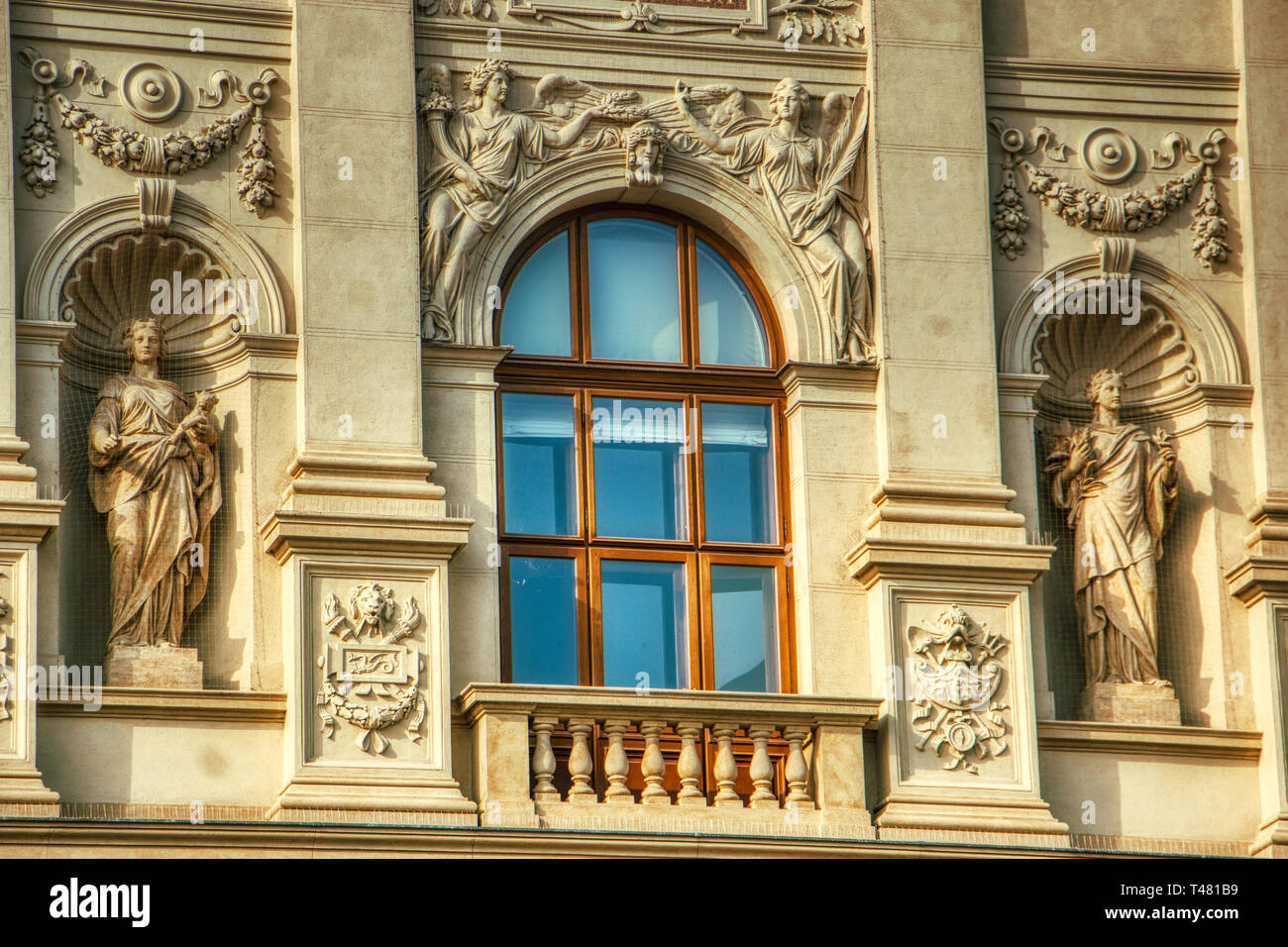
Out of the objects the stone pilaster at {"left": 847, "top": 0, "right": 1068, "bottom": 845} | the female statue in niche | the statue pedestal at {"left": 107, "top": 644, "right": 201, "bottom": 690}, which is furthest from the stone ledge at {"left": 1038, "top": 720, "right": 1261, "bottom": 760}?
the female statue in niche

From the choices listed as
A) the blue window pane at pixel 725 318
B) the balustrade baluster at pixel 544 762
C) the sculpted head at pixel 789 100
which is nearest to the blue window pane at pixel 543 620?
the balustrade baluster at pixel 544 762

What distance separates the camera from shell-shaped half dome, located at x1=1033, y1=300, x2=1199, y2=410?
21859 mm

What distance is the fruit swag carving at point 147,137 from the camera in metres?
20.2

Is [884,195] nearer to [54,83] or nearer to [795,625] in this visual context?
[795,625]

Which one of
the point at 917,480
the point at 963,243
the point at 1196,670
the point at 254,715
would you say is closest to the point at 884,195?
the point at 963,243

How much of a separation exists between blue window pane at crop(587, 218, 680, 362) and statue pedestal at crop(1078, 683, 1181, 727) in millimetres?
3828

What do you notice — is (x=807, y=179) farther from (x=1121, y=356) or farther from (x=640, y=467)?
(x=1121, y=356)

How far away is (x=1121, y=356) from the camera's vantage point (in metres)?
22.1

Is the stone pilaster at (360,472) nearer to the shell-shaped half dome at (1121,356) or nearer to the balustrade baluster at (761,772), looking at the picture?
Result: the balustrade baluster at (761,772)

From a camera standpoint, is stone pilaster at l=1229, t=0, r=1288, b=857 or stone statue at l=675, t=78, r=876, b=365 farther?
stone statue at l=675, t=78, r=876, b=365

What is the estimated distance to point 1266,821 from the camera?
67.5 ft

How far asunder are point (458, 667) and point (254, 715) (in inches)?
55.0

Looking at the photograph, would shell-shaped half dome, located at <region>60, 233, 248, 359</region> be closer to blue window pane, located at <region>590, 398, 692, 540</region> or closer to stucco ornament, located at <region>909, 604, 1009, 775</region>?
blue window pane, located at <region>590, 398, 692, 540</region>

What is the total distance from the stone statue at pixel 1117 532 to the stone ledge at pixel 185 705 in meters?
5.81
